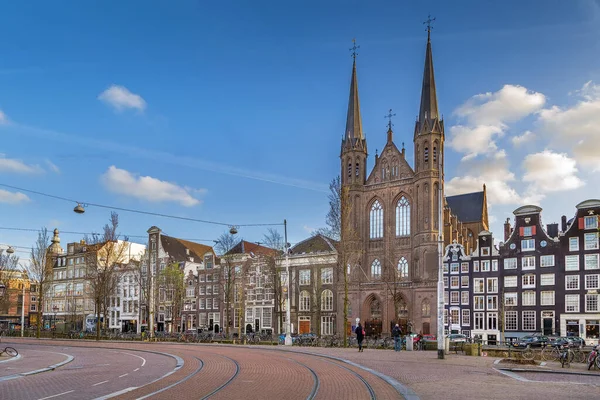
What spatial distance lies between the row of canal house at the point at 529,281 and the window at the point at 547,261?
107 millimetres

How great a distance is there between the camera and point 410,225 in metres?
81.4

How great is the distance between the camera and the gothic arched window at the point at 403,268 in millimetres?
80287

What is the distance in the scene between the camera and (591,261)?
216 ft

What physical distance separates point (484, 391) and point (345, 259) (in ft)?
107

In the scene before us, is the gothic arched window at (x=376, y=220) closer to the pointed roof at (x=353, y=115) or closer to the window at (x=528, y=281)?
the pointed roof at (x=353, y=115)

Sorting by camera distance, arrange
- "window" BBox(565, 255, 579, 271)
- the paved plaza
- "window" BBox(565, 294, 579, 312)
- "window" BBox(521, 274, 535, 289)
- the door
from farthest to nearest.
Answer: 1. "window" BBox(521, 274, 535, 289)
2. the door
3. "window" BBox(565, 255, 579, 271)
4. "window" BBox(565, 294, 579, 312)
5. the paved plaza

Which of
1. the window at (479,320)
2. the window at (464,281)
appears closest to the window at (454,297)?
the window at (464,281)

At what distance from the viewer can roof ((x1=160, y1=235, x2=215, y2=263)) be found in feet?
338

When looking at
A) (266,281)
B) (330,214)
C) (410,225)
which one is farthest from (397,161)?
(330,214)

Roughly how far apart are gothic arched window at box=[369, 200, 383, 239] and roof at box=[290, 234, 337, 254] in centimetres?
622

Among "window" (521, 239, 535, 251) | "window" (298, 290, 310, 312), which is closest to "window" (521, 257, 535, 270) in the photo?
"window" (521, 239, 535, 251)

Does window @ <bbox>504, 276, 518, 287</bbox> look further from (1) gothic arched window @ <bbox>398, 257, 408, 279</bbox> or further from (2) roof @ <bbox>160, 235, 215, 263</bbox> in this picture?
(2) roof @ <bbox>160, 235, 215, 263</bbox>

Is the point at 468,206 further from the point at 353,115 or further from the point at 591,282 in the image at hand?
the point at 591,282

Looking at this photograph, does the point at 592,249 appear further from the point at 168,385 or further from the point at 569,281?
the point at 168,385
